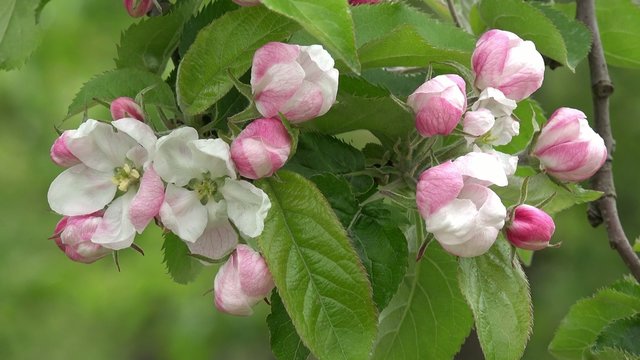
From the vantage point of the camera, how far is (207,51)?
0.72m

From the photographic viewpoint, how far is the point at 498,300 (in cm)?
74

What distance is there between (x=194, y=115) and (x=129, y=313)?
2.04 meters

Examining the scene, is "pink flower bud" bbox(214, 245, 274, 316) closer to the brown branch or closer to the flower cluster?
the flower cluster

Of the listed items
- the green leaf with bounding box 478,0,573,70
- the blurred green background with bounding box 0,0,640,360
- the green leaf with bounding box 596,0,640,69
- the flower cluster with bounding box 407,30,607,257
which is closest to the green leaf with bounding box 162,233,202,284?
the flower cluster with bounding box 407,30,607,257

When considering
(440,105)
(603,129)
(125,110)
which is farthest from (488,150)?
(603,129)

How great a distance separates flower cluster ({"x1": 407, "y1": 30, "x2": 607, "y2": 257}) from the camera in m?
0.68

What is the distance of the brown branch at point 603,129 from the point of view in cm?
107

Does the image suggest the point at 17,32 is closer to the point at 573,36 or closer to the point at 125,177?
the point at 125,177

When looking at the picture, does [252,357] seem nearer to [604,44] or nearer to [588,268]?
[588,268]

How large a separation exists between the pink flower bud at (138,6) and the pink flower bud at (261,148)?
0.23 meters

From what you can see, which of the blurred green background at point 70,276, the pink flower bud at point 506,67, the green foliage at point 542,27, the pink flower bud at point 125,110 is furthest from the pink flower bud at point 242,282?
the blurred green background at point 70,276

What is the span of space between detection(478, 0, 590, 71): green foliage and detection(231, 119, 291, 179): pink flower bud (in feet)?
1.10

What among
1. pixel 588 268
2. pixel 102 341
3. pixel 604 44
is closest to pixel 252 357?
pixel 102 341

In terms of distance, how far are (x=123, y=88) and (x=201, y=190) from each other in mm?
134
